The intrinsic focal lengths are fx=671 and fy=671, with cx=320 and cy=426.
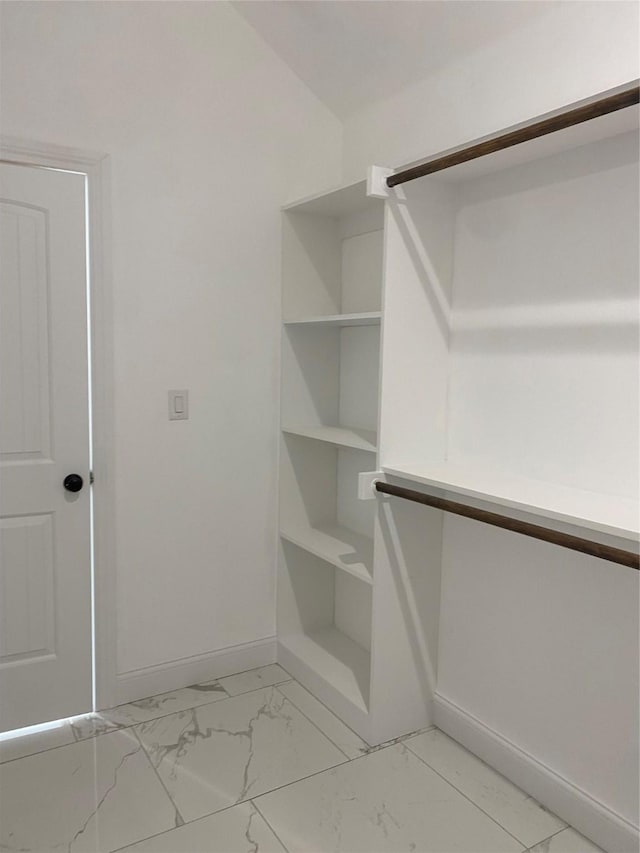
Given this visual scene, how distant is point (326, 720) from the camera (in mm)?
2506

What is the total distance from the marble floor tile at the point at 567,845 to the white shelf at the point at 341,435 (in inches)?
49.3

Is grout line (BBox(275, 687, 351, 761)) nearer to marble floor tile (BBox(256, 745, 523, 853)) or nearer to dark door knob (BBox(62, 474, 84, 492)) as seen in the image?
marble floor tile (BBox(256, 745, 523, 853))

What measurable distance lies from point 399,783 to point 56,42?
105 inches

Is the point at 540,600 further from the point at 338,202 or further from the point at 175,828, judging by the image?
the point at 338,202

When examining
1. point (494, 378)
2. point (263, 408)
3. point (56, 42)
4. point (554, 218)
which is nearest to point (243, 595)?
point (263, 408)

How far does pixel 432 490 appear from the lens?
2.17m

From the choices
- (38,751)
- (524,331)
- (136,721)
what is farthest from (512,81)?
(38,751)

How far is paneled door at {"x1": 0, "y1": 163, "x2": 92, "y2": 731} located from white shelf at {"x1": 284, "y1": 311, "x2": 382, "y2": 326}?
825 mm

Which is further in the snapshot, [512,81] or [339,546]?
[339,546]

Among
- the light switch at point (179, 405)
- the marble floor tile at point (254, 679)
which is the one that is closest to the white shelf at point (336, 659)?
the marble floor tile at point (254, 679)

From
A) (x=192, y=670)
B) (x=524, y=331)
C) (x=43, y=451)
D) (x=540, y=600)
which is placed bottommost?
(x=192, y=670)

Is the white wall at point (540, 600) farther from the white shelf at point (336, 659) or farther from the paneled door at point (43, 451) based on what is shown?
the paneled door at point (43, 451)

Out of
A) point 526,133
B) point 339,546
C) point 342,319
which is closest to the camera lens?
point 526,133

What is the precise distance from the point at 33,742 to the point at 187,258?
6.02 ft
